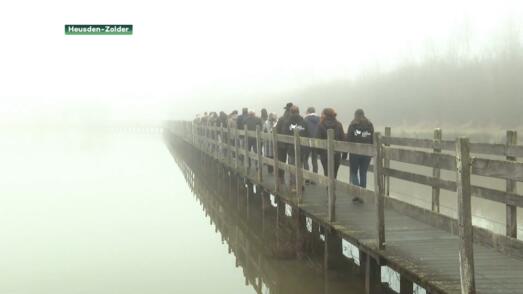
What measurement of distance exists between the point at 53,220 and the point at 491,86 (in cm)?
4619

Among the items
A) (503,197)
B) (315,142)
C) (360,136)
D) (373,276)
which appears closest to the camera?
(503,197)

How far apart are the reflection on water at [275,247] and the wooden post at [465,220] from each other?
355 centimetres

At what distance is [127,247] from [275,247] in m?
3.82

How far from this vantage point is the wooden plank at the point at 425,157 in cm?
495

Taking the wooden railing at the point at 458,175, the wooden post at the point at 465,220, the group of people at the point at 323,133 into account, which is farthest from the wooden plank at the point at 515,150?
the group of people at the point at 323,133

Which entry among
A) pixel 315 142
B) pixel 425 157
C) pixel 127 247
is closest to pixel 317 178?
pixel 315 142

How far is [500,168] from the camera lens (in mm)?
4258

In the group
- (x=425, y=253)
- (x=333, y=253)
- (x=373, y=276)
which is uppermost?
(x=425, y=253)

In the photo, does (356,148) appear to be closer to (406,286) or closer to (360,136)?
(406,286)

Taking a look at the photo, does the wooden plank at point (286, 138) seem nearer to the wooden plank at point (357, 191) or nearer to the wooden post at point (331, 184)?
the wooden post at point (331, 184)

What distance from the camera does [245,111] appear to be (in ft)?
61.4

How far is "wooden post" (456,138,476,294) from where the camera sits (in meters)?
4.53

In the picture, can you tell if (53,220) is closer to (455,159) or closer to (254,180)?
(254,180)

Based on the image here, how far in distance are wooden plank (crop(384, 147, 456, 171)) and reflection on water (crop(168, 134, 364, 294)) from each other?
7.93 feet
